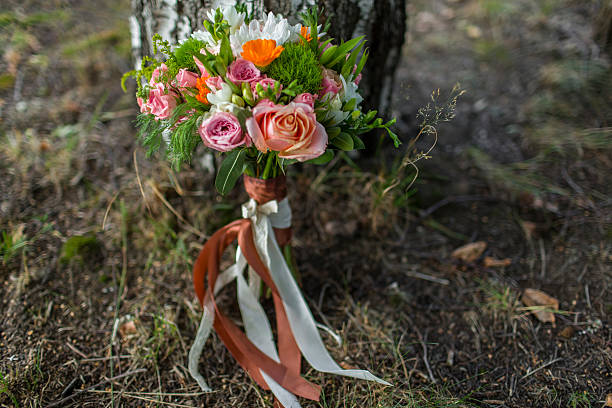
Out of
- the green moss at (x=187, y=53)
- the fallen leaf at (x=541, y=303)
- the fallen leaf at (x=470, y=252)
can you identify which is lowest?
the fallen leaf at (x=541, y=303)

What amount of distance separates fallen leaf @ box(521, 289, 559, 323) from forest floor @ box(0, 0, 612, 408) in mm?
18

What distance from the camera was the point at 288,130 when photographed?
3.78 ft

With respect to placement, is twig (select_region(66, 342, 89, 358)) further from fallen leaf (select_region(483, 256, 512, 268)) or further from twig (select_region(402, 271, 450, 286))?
fallen leaf (select_region(483, 256, 512, 268))

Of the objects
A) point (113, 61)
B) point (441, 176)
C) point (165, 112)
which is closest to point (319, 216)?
point (441, 176)

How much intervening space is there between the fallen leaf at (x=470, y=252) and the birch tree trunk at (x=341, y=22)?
0.84m

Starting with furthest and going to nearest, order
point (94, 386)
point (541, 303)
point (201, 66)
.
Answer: point (541, 303) → point (94, 386) → point (201, 66)

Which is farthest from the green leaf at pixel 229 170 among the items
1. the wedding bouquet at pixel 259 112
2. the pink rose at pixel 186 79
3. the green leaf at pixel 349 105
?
the green leaf at pixel 349 105

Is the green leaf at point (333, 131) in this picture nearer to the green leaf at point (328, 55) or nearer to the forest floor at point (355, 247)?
the green leaf at point (328, 55)

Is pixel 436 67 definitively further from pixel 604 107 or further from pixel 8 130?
pixel 8 130

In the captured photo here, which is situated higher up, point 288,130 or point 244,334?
point 288,130

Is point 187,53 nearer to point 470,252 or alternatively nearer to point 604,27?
point 470,252

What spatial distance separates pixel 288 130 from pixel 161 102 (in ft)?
1.39

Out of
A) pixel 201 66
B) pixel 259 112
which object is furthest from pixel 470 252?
pixel 201 66

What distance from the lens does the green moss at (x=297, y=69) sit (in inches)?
48.6
